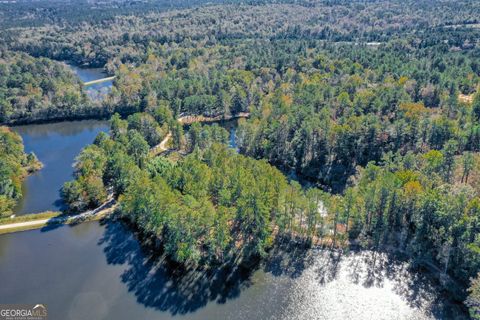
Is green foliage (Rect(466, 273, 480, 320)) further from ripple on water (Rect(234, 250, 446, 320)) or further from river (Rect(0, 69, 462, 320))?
ripple on water (Rect(234, 250, 446, 320))

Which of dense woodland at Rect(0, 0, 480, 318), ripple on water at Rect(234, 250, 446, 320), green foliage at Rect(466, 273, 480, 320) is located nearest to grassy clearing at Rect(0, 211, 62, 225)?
dense woodland at Rect(0, 0, 480, 318)

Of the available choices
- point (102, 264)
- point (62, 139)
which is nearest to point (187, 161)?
point (102, 264)

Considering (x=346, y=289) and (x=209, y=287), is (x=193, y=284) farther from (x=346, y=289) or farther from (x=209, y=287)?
(x=346, y=289)

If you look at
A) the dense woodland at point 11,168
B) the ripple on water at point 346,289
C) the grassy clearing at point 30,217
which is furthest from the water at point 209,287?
the dense woodland at point 11,168

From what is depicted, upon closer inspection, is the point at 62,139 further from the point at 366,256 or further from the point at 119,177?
the point at 366,256

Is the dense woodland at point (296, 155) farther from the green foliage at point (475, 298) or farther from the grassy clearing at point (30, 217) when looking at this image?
the grassy clearing at point (30, 217)

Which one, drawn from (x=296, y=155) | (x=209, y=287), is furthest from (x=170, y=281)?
(x=296, y=155)
